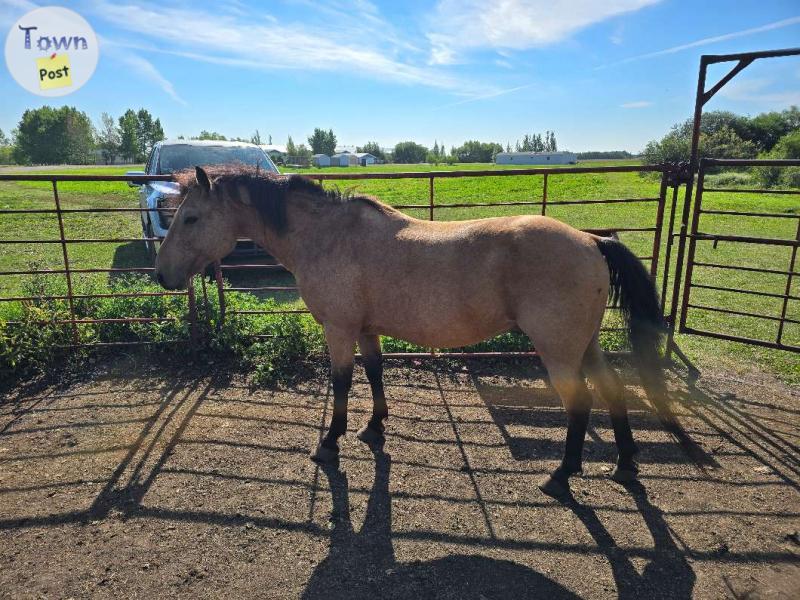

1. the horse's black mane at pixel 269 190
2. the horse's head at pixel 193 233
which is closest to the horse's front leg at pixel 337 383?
the horse's black mane at pixel 269 190

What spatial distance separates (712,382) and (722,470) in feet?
5.78

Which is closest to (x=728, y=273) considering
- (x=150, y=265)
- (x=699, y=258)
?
(x=699, y=258)

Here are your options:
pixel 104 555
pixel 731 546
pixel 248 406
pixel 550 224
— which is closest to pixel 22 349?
pixel 248 406

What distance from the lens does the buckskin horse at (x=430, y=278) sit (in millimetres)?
3129

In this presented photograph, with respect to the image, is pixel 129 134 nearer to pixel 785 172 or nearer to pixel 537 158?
pixel 537 158

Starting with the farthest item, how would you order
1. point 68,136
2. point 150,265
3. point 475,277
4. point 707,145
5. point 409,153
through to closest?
point 409,153, point 68,136, point 707,145, point 150,265, point 475,277

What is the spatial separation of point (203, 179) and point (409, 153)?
141m

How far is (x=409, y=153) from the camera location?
454 ft

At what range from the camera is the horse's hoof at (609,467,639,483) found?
3.46 metres

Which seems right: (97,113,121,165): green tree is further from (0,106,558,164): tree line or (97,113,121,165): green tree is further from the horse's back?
the horse's back

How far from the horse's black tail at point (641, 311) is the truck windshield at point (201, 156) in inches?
266

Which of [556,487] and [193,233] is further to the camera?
[193,233]

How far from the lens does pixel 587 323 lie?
10.2 ft

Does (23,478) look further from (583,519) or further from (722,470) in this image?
(722,470)
